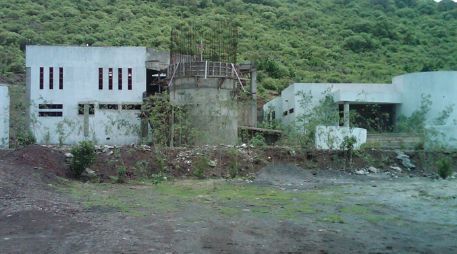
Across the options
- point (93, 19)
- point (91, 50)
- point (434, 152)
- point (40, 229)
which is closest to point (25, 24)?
→ point (93, 19)

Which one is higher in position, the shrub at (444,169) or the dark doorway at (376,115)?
the dark doorway at (376,115)

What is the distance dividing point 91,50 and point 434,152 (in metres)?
27.1

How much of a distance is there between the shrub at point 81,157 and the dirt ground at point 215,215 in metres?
0.88

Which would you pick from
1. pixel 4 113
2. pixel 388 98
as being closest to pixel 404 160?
pixel 388 98

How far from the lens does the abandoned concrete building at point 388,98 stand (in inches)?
1668

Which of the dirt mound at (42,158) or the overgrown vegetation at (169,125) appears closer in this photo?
the dirt mound at (42,158)

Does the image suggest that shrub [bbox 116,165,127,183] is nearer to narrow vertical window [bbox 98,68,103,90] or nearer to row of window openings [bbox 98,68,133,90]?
row of window openings [bbox 98,68,133,90]

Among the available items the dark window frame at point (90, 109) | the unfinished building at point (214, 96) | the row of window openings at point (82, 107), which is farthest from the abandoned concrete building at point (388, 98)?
the dark window frame at point (90, 109)

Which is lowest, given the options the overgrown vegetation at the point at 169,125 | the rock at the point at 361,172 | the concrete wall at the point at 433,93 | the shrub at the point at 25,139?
the rock at the point at 361,172

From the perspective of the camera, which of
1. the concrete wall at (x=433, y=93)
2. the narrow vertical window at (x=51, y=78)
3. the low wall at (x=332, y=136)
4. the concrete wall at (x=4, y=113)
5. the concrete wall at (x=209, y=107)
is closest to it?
the low wall at (x=332, y=136)

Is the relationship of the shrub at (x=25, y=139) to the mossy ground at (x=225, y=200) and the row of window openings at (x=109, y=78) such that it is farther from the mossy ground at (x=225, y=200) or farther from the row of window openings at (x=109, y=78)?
the mossy ground at (x=225, y=200)

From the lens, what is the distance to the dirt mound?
938 inches

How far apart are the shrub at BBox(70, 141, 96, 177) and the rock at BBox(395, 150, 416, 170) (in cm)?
1754

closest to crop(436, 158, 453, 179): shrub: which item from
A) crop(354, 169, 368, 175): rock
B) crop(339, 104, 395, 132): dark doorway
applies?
crop(354, 169, 368, 175): rock
